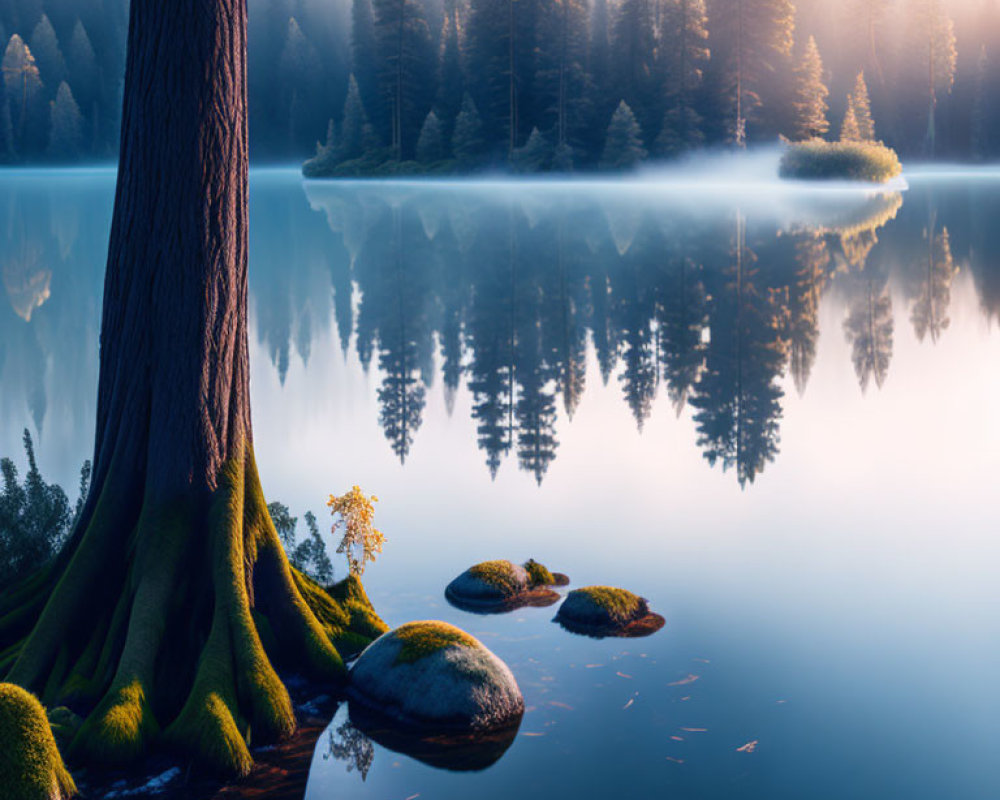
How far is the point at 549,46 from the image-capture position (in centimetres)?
8262

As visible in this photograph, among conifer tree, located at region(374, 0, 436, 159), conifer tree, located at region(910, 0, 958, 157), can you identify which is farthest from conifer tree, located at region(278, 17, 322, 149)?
conifer tree, located at region(910, 0, 958, 157)

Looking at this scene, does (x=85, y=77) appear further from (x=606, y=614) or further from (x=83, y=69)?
(x=606, y=614)

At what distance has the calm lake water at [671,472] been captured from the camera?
7.51 m

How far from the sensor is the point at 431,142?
274ft

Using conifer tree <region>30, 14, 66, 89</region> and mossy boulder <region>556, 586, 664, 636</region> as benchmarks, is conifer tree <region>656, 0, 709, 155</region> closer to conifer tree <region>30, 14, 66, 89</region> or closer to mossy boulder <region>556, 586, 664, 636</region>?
mossy boulder <region>556, 586, 664, 636</region>

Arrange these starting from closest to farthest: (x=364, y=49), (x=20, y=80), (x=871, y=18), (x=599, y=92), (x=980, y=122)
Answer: (x=599, y=92), (x=980, y=122), (x=364, y=49), (x=871, y=18), (x=20, y=80)

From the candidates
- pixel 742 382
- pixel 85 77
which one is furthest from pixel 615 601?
pixel 85 77

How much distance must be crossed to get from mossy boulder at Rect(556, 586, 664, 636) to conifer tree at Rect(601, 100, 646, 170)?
6698 centimetres

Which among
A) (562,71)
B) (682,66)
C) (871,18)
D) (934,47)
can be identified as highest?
(871,18)

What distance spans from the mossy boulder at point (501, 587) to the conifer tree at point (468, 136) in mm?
72699

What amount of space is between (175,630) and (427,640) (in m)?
1.68

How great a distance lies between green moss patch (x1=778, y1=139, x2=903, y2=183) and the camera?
65.3 m

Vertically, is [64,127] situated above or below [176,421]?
above

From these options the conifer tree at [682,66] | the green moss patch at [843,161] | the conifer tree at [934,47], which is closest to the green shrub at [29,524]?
the green moss patch at [843,161]
